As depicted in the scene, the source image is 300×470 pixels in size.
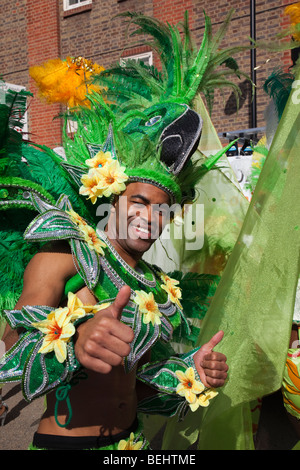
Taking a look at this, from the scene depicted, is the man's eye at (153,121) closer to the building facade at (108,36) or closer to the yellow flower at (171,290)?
the yellow flower at (171,290)

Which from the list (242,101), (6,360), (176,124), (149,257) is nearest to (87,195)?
(176,124)

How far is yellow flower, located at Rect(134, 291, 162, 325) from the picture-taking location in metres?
1.36

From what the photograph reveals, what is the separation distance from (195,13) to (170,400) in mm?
7213

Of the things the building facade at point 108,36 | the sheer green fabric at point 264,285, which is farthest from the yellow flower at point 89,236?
the building facade at point 108,36

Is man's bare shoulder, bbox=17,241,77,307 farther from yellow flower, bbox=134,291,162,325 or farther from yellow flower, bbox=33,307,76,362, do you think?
yellow flower, bbox=134,291,162,325

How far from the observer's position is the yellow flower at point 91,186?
154 cm

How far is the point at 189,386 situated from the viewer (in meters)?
1.45

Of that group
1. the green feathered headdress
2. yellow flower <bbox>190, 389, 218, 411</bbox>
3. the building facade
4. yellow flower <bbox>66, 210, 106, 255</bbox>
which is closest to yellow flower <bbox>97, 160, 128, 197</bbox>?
the green feathered headdress

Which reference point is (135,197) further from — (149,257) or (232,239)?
(149,257)

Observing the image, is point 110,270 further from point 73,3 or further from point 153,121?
point 73,3

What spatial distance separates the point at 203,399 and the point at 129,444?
0.31m

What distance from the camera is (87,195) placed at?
1.67 metres

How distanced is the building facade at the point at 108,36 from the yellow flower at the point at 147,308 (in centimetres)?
517
